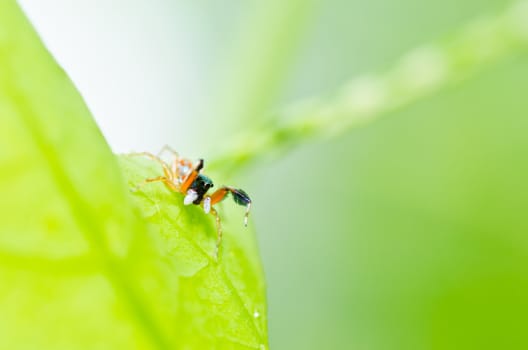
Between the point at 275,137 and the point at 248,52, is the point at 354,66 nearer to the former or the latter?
the point at 248,52

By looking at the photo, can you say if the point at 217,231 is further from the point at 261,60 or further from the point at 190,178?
the point at 261,60

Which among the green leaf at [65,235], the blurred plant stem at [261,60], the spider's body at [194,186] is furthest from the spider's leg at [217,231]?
the blurred plant stem at [261,60]

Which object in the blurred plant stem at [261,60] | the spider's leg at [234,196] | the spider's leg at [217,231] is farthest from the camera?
the blurred plant stem at [261,60]

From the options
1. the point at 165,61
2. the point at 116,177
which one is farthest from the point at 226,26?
the point at 116,177

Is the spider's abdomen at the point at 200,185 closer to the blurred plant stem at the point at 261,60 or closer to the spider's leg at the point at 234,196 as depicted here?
the spider's leg at the point at 234,196

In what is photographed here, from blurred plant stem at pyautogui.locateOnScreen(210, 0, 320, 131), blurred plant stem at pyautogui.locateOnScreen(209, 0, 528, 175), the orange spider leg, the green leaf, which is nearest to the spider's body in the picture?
the orange spider leg

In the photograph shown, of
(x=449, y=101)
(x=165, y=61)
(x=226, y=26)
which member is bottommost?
(x=449, y=101)
